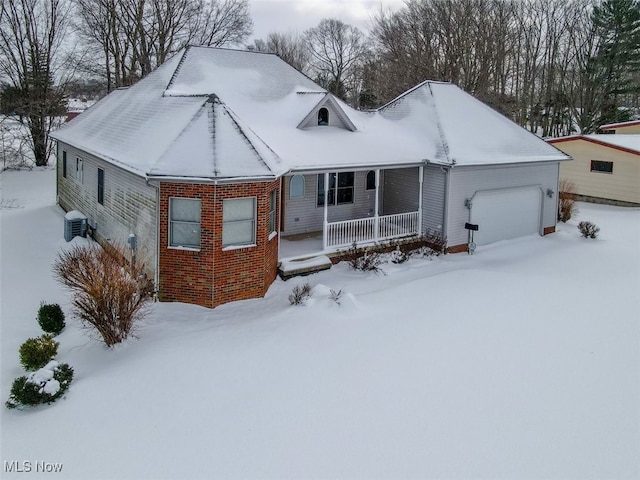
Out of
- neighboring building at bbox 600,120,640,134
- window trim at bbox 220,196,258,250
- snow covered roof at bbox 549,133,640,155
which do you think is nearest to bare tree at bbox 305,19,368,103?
neighboring building at bbox 600,120,640,134

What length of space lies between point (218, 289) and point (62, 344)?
325 centimetres

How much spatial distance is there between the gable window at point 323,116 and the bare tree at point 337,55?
46.3 m

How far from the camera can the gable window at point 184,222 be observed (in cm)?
1165

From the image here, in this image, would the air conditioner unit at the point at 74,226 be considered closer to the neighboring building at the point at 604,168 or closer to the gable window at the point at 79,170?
the gable window at the point at 79,170

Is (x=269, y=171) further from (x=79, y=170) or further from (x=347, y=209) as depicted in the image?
(x=79, y=170)

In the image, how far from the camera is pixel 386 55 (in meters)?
45.1

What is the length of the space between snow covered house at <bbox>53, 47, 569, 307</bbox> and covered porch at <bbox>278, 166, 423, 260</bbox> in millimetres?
44

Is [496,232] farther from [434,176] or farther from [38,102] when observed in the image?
[38,102]

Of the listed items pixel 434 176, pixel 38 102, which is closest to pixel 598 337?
pixel 434 176

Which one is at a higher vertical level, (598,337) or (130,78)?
(130,78)

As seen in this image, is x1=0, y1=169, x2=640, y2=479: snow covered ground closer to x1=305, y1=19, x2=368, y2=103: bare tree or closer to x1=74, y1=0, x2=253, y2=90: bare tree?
x1=74, y1=0, x2=253, y2=90: bare tree

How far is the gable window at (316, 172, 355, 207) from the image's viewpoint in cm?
1678

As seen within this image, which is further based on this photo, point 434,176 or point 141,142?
point 434,176

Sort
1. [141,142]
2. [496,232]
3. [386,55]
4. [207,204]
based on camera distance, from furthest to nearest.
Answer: [386,55] < [496,232] < [141,142] < [207,204]
